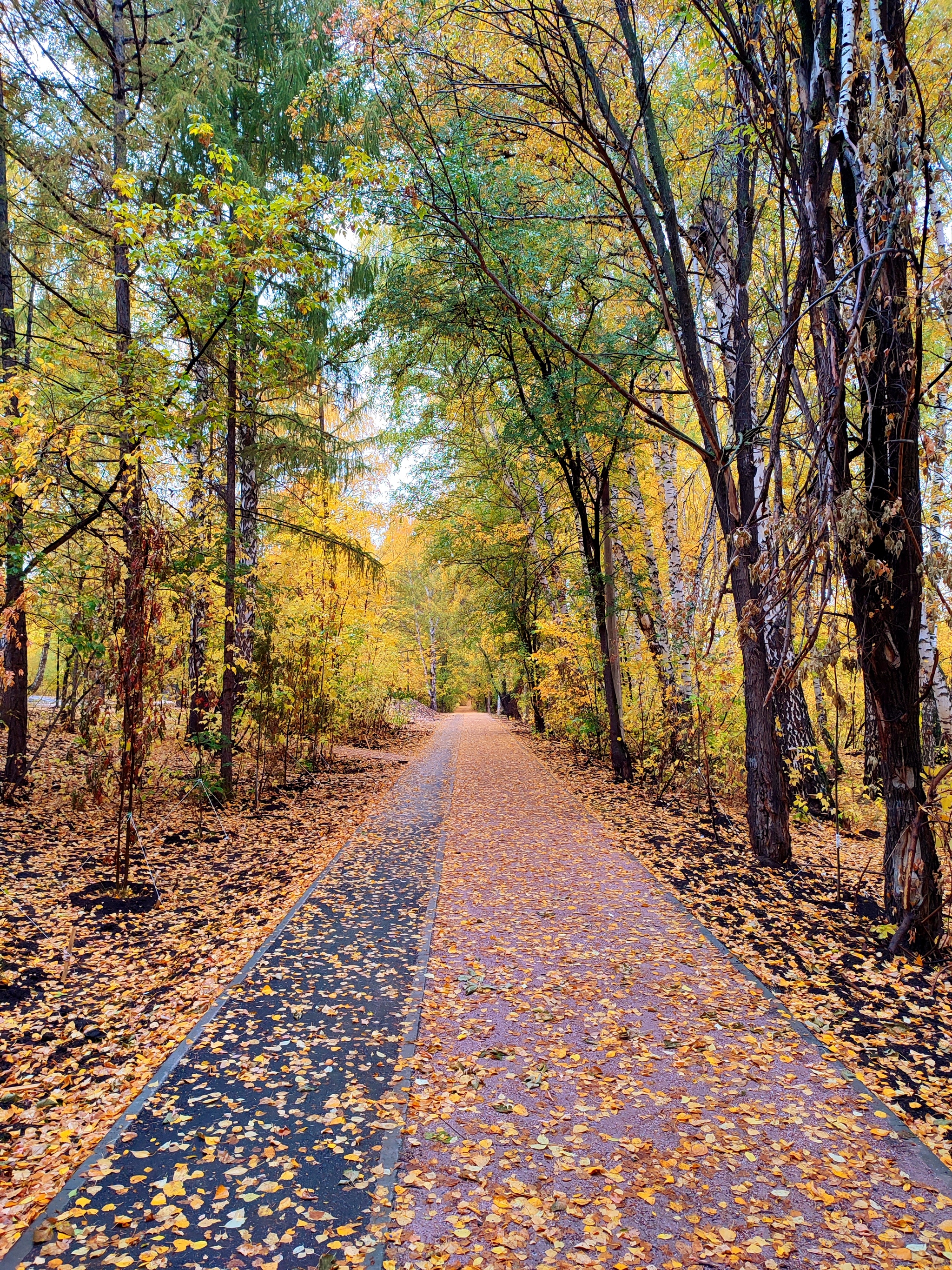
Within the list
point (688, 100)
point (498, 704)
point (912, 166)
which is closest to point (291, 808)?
point (912, 166)

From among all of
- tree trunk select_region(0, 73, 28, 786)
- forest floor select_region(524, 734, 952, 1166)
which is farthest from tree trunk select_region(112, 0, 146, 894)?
forest floor select_region(524, 734, 952, 1166)

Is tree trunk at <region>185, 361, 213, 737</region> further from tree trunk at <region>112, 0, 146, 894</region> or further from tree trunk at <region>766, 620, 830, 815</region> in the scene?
tree trunk at <region>766, 620, 830, 815</region>

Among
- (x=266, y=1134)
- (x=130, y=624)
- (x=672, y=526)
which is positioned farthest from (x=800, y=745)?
(x=130, y=624)

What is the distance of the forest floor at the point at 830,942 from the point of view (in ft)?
10.3

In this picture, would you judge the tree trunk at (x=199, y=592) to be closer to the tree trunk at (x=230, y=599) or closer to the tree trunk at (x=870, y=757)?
the tree trunk at (x=230, y=599)

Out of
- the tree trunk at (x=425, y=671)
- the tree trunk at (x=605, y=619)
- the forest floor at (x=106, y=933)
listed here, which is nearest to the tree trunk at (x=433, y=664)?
the tree trunk at (x=425, y=671)

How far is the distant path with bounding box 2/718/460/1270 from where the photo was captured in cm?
219

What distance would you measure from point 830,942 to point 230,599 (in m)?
7.02

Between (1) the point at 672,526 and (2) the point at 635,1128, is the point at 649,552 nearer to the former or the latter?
(1) the point at 672,526

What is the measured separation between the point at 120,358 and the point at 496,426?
34.9 ft

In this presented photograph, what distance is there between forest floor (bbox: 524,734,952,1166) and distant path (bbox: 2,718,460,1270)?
225cm

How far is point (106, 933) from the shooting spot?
4.81m

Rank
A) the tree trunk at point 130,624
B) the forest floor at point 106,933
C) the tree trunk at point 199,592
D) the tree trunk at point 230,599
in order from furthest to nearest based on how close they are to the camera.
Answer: the tree trunk at point 230,599 < the tree trunk at point 199,592 < the tree trunk at point 130,624 < the forest floor at point 106,933

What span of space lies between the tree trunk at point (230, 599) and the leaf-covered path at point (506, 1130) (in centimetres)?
422
